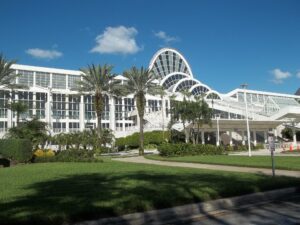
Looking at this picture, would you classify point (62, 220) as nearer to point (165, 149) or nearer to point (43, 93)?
point (165, 149)

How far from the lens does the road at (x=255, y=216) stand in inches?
311

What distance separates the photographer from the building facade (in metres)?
63.6

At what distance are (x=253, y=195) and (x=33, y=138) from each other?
36.7 m

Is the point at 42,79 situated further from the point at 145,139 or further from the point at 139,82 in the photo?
the point at 139,82

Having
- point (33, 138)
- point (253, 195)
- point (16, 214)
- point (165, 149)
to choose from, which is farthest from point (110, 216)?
point (33, 138)

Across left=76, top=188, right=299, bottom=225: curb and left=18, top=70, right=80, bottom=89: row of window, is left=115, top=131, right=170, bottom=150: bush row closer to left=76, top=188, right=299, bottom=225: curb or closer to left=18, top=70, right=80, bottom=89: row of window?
left=18, top=70, right=80, bottom=89: row of window

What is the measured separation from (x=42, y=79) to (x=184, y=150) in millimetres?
53995

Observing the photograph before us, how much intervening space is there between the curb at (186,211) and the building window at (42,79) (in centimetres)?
7744

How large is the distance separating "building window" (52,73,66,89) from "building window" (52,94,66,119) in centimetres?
448

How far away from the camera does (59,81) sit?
8588cm

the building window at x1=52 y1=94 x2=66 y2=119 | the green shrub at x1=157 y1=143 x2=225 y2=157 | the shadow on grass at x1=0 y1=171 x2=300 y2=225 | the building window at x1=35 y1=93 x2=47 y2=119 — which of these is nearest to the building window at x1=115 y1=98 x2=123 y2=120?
the building window at x1=52 y1=94 x2=66 y2=119

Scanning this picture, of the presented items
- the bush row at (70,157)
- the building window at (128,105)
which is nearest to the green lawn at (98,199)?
the bush row at (70,157)

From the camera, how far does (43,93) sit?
79312mm

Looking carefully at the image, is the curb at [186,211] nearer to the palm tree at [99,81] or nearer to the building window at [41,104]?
the palm tree at [99,81]
